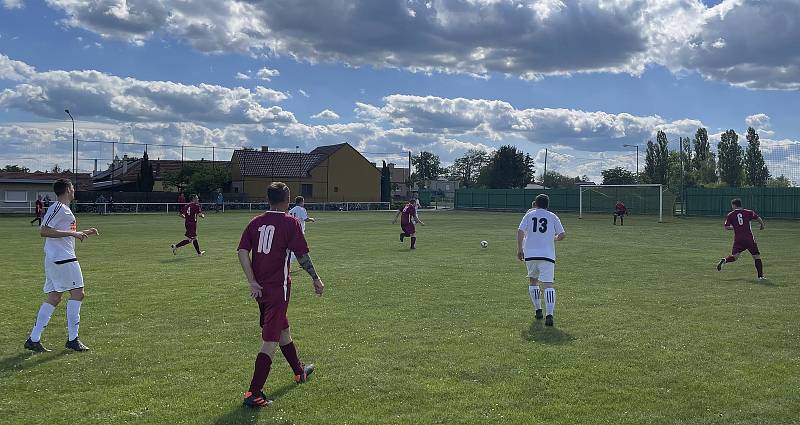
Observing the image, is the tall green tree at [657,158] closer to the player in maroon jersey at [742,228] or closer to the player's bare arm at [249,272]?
the player in maroon jersey at [742,228]

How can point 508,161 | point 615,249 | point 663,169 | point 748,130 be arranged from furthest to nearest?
point 508,161
point 663,169
point 748,130
point 615,249

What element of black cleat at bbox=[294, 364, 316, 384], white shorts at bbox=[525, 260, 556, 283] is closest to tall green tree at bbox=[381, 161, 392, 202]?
white shorts at bbox=[525, 260, 556, 283]

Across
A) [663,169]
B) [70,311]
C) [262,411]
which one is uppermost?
[663,169]

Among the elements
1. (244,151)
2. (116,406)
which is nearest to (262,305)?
(116,406)

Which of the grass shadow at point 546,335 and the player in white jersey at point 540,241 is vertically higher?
the player in white jersey at point 540,241

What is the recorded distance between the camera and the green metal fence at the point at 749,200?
4697 centimetres

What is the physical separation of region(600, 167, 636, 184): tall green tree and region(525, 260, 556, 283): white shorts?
87558 millimetres

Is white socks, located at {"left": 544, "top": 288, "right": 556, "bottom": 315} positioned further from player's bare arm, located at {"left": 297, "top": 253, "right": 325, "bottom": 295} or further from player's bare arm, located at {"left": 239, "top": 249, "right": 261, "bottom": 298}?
player's bare arm, located at {"left": 239, "top": 249, "right": 261, "bottom": 298}

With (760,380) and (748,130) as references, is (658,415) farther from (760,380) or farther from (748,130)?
(748,130)

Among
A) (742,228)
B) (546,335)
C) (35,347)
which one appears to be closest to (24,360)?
(35,347)

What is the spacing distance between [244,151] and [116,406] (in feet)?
243

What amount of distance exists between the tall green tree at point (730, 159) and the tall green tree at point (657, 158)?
36.9 feet

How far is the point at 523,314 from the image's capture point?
33.5 feet

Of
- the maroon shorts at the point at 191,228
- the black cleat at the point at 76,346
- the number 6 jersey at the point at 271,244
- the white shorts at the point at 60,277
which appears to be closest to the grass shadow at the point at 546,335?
the number 6 jersey at the point at 271,244
